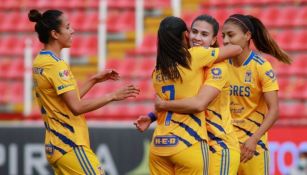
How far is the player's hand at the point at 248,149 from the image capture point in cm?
675

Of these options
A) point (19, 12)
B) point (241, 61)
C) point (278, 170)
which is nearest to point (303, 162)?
point (278, 170)

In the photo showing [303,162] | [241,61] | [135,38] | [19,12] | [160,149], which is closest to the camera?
[160,149]

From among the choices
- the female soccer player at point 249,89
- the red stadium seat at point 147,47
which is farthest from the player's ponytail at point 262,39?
the red stadium seat at point 147,47

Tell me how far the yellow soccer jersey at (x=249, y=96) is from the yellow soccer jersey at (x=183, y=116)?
866 mm

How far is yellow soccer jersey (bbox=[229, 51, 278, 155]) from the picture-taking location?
700 centimetres

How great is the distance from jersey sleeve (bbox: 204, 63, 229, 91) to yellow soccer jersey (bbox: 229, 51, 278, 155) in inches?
29.1

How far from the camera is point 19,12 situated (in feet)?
49.3

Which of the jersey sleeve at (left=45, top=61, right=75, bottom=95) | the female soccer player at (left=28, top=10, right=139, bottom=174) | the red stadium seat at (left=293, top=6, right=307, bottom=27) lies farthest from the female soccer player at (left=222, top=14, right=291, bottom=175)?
the red stadium seat at (left=293, top=6, right=307, bottom=27)

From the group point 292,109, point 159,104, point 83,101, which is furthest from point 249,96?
point 292,109

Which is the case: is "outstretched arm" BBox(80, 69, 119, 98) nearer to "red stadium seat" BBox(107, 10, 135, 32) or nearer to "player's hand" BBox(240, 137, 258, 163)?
"player's hand" BBox(240, 137, 258, 163)

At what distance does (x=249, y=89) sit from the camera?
701 cm

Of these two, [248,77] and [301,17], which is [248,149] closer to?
[248,77]

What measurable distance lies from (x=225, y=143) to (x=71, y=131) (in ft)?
3.85

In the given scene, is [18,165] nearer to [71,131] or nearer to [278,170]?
[278,170]
